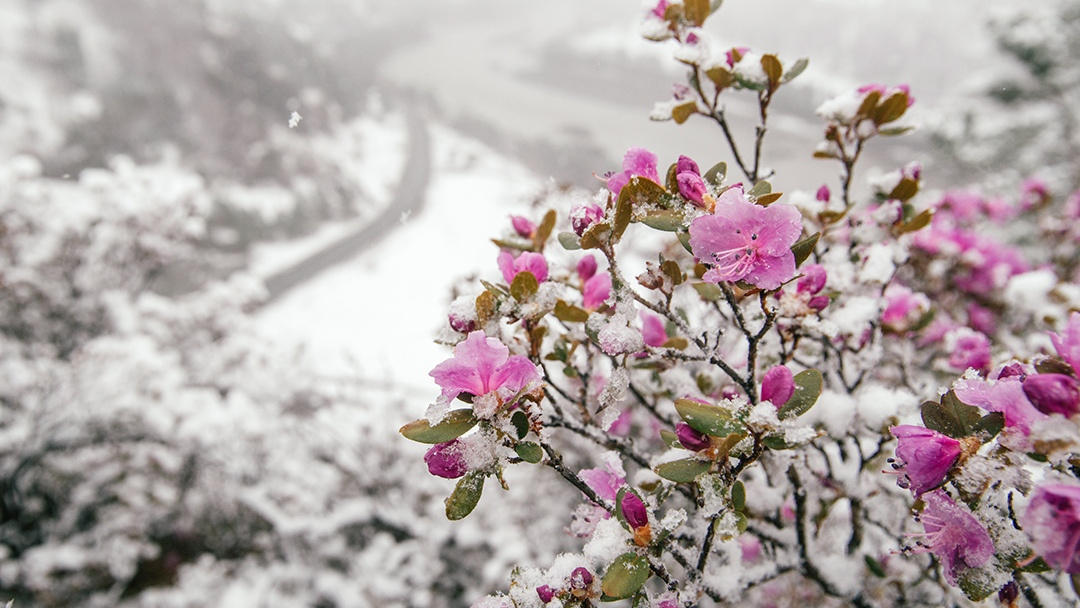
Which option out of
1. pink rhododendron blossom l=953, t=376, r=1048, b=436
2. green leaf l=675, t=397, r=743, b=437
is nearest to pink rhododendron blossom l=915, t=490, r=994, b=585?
pink rhododendron blossom l=953, t=376, r=1048, b=436

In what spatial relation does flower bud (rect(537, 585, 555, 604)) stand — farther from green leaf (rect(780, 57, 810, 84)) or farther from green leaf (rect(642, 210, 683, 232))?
green leaf (rect(780, 57, 810, 84))

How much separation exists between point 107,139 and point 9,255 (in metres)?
9.89

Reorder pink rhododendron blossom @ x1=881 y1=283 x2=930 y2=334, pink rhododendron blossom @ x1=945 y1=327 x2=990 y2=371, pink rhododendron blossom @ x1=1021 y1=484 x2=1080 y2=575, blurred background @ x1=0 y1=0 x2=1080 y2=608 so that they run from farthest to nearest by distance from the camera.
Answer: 1. blurred background @ x1=0 y1=0 x2=1080 y2=608
2. pink rhododendron blossom @ x1=881 y1=283 x2=930 y2=334
3. pink rhododendron blossom @ x1=945 y1=327 x2=990 y2=371
4. pink rhododendron blossom @ x1=1021 y1=484 x2=1080 y2=575

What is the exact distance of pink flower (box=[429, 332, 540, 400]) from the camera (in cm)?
69

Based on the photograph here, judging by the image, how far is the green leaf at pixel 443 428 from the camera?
0.69 m

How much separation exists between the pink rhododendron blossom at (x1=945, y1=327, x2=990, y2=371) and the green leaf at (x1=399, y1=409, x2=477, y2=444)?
1.14 metres

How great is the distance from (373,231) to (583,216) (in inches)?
463

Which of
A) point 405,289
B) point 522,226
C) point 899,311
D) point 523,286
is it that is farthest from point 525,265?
point 405,289

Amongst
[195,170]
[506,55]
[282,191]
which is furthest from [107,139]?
[506,55]

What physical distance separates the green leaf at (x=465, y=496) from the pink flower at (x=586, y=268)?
437 mm

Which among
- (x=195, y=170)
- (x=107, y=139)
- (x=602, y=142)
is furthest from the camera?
(x=195, y=170)

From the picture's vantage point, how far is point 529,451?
2.30 ft

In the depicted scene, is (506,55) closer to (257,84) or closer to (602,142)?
(257,84)

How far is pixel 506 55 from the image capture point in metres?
16.8
